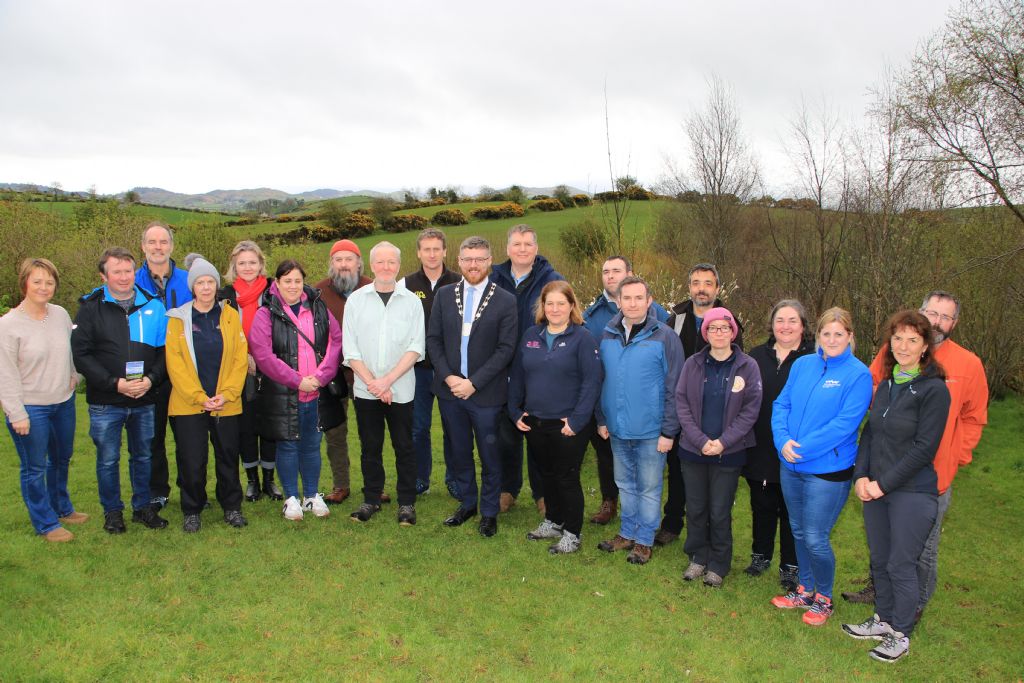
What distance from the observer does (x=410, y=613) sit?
423 cm

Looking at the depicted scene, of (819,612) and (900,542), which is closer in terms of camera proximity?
(900,542)

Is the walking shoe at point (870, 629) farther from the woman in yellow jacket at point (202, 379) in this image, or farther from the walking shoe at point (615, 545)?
the woman in yellow jacket at point (202, 379)

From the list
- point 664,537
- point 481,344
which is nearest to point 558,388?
point 481,344

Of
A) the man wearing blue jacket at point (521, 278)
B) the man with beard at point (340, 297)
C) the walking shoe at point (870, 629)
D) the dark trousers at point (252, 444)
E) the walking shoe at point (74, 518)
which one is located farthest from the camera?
the man with beard at point (340, 297)

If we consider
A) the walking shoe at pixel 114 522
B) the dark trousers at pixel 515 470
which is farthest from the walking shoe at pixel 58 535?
the dark trousers at pixel 515 470

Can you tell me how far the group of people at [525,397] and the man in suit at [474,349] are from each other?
0.06 feet

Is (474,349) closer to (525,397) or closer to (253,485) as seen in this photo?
(525,397)

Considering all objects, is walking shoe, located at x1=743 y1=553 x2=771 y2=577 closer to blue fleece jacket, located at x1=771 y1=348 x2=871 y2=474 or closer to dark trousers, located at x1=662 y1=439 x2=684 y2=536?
dark trousers, located at x1=662 y1=439 x2=684 y2=536

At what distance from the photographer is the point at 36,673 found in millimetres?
3434

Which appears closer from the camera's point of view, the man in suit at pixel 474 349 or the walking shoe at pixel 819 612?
the walking shoe at pixel 819 612

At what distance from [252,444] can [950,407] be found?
213 inches

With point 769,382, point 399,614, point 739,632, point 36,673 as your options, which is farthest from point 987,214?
point 36,673

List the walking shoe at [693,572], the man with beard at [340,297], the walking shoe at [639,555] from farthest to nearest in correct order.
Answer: the man with beard at [340,297] → the walking shoe at [639,555] → the walking shoe at [693,572]

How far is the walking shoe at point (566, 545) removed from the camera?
204 inches
